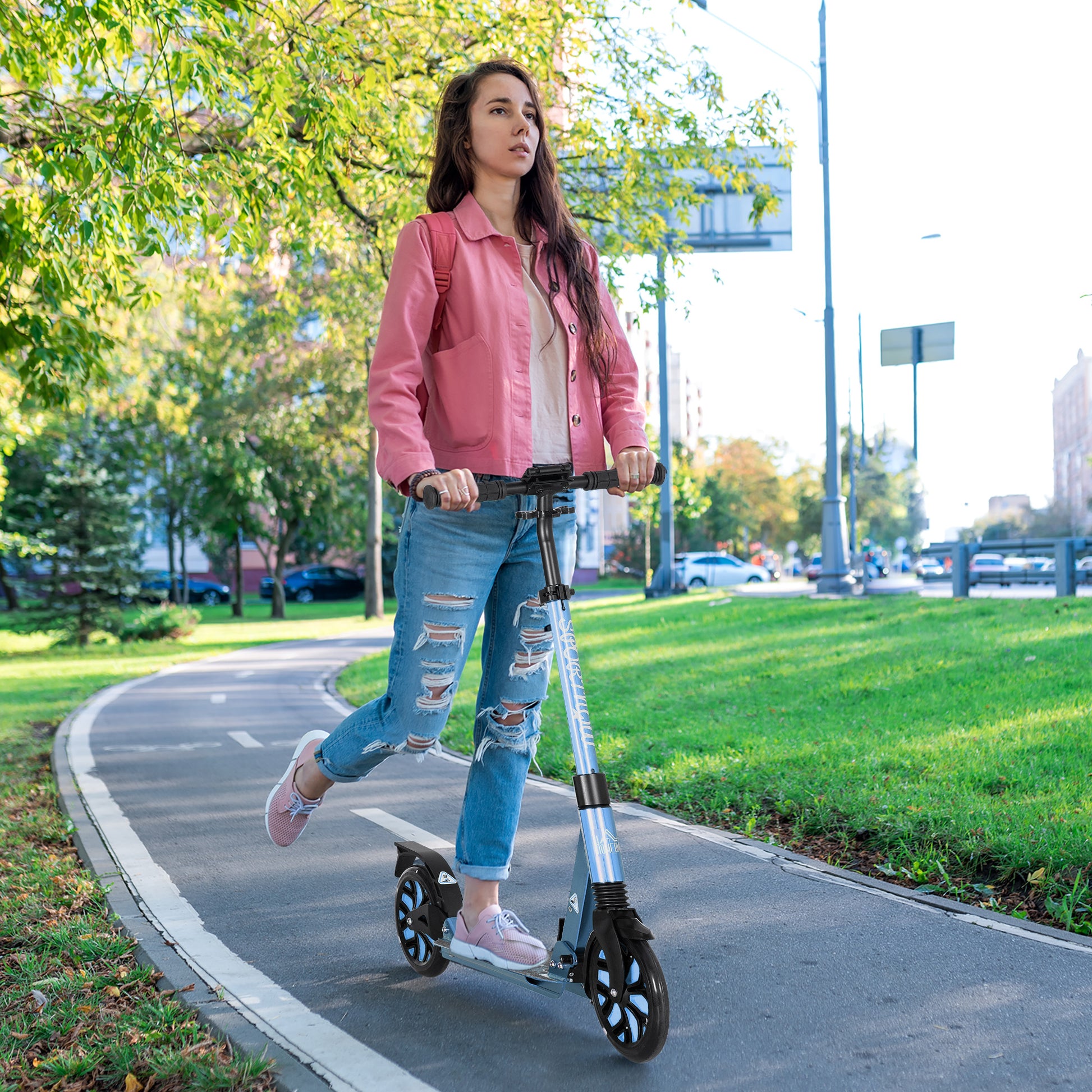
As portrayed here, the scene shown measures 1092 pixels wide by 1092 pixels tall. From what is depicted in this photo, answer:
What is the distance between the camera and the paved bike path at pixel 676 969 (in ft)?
8.66

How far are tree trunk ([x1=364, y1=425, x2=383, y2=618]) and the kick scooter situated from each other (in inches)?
957

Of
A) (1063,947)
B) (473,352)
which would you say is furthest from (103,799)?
(1063,947)

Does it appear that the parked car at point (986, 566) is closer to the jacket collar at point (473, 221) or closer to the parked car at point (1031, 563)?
the parked car at point (1031, 563)

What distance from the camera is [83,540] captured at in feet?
66.7

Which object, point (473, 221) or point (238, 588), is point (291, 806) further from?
point (238, 588)

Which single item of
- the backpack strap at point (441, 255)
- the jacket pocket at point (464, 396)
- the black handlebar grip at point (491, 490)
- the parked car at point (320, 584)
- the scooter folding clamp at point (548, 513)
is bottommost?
the parked car at point (320, 584)

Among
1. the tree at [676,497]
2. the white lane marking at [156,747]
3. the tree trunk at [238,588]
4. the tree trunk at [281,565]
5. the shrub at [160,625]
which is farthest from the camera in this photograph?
the tree trunk at [238,588]

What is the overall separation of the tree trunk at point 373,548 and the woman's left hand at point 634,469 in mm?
24271

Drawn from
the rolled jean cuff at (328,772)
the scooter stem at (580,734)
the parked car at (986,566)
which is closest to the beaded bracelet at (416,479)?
the scooter stem at (580,734)

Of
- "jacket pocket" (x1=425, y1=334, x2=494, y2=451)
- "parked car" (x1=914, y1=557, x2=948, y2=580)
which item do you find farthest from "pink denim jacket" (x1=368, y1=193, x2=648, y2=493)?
"parked car" (x1=914, y1=557, x2=948, y2=580)

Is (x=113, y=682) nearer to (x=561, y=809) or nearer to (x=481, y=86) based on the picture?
(x=561, y=809)

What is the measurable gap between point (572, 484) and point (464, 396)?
→ 1.24ft

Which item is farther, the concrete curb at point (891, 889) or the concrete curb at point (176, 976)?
the concrete curb at point (891, 889)

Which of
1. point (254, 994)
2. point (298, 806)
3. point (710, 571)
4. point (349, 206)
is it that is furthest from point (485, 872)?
point (710, 571)
